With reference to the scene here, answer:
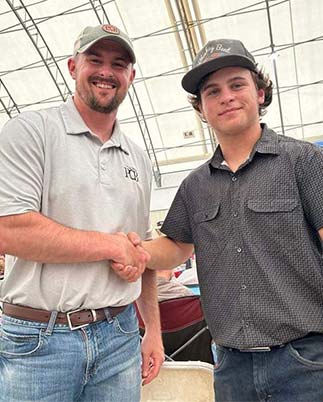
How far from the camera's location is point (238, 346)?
128cm

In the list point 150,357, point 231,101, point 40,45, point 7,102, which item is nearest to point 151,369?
point 150,357

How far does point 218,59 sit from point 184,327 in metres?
1.94

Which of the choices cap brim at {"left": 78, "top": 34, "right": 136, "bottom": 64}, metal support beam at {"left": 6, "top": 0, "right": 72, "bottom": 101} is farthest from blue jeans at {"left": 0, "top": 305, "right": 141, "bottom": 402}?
metal support beam at {"left": 6, "top": 0, "right": 72, "bottom": 101}

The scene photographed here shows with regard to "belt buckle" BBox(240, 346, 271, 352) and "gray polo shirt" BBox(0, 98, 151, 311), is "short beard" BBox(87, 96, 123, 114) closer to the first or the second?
"gray polo shirt" BBox(0, 98, 151, 311)

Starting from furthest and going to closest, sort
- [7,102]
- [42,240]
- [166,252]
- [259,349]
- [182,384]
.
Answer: [7,102], [182,384], [166,252], [259,349], [42,240]

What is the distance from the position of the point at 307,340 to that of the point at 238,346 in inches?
8.5

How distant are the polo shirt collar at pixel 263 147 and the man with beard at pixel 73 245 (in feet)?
1.07

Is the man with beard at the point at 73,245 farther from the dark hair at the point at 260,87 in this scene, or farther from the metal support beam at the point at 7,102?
the metal support beam at the point at 7,102

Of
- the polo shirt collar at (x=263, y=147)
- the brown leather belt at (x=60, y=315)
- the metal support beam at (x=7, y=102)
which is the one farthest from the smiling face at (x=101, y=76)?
the metal support beam at (x=7, y=102)

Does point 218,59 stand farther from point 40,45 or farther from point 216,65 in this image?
point 40,45

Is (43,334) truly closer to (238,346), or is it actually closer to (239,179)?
(238,346)

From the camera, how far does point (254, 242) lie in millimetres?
1307

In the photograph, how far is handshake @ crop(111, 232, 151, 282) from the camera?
125 centimetres

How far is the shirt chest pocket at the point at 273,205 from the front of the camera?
4.23 feet
